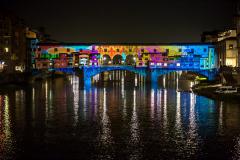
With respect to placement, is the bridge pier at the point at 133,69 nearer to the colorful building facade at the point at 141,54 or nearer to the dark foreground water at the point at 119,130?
the colorful building facade at the point at 141,54

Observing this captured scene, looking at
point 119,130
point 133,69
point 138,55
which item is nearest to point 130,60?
point 138,55

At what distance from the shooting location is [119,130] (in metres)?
42.2

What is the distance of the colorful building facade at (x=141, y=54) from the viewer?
12912 cm

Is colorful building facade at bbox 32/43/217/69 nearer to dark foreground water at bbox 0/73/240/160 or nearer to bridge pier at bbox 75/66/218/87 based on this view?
bridge pier at bbox 75/66/218/87

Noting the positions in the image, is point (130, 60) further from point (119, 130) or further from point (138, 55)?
point (119, 130)

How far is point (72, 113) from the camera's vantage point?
177 ft

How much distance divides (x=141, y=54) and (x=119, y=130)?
8954cm

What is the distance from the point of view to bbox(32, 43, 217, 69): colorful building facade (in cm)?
12912

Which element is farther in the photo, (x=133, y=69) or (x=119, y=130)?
(x=133, y=69)

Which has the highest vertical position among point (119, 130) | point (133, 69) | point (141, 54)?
point (141, 54)

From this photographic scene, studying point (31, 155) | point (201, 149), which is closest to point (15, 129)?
point (31, 155)

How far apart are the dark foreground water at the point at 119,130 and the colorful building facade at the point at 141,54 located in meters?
64.7

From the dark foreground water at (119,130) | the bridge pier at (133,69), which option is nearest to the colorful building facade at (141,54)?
the bridge pier at (133,69)

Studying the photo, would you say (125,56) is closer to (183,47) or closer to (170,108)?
(183,47)
